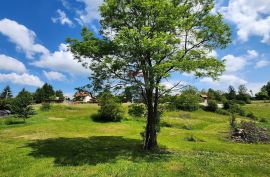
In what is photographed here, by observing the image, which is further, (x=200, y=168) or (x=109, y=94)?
(x=109, y=94)

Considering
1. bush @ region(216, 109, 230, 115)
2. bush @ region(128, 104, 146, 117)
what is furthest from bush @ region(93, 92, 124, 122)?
bush @ region(216, 109, 230, 115)

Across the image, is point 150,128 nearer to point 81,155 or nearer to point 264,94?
point 81,155

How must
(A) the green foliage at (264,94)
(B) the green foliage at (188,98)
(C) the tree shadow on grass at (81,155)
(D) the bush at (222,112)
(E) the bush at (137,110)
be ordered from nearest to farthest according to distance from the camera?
(C) the tree shadow on grass at (81,155)
(B) the green foliage at (188,98)
(E) the bush at (137,110)
(D) the bush at (222,112)
(A) the green foliage at (264,94)

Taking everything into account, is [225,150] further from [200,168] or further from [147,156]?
[200,168]

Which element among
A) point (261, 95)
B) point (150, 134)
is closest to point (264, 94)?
point (261, 95)

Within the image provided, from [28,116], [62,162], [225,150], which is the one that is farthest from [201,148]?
[28,116]

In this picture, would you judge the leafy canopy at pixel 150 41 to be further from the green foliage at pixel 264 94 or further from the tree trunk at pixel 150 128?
the green foliage at pixel 264 94

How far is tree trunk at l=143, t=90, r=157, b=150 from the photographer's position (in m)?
30.6

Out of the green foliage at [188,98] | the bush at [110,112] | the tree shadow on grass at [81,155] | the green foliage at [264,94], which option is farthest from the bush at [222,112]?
the tree shadow on grass at [81,155]

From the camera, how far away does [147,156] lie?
2561cm

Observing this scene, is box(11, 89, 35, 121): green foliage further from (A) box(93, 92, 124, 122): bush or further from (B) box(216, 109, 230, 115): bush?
(B) box(216, 109, 230, 115): bush

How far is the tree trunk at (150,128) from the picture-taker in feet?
101

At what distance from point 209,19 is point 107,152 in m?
17.7

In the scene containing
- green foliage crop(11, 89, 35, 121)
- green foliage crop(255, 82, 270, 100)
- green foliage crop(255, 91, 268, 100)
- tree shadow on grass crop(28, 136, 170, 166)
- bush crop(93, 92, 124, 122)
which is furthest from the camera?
green foliage crop(255, 82, 270, 100)
